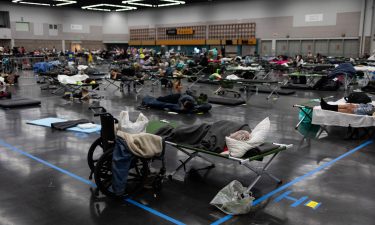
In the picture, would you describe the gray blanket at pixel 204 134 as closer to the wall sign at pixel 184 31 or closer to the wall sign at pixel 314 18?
the wall sign at pixel 314 18

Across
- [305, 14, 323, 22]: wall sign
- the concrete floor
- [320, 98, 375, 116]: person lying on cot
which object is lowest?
the concrete floor

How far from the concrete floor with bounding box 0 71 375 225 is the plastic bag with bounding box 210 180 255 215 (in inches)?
3.0

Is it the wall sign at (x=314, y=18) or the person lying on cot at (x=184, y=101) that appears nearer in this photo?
the person lying on cot at (x=184, y=101)

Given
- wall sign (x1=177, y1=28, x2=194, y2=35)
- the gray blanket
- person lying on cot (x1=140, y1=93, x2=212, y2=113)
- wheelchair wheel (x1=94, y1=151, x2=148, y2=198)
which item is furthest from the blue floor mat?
wall sign (x1=177, y1=28, x2=194, y2=35)

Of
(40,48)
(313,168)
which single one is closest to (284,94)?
(313,168)

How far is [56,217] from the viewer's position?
11.2 ft

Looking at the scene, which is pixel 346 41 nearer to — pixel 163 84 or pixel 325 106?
pixel 163 84

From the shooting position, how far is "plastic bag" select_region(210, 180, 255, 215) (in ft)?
11.5

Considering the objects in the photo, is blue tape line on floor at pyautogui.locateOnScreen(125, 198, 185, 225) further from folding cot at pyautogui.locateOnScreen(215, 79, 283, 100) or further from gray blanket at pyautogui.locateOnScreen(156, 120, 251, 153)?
folding cot at pyautogui.locateOnScreen(215, 79, 283, 100)

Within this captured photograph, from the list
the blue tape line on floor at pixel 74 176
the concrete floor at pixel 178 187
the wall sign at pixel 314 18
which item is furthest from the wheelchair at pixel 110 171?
the wall sign at pixel 314 18

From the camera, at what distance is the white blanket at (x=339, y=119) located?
6.56 meters

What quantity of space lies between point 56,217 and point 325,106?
5385 millimetres

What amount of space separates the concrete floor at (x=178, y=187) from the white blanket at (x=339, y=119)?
0.87 ft

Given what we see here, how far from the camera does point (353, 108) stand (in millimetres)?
6844
